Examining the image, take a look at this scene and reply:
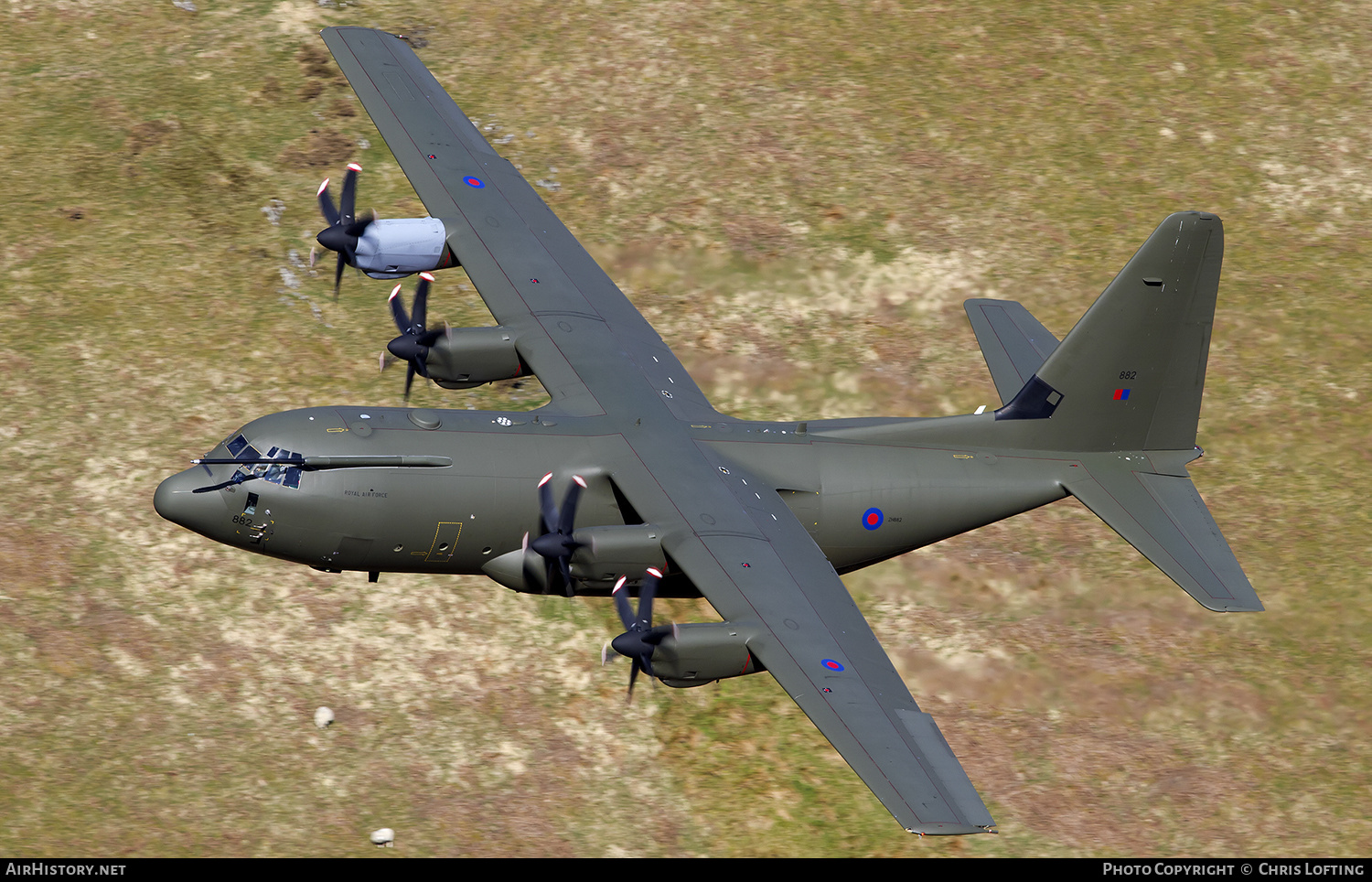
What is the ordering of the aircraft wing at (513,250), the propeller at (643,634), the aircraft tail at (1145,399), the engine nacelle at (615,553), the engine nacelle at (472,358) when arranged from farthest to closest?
1. the aircraft wing at (513,250)
2. the engine nacelle at (472,358)
3. the aircraft tail at (1145,399)
4. the engine nacelle at (615,553)
5. the propeller at (643,634)

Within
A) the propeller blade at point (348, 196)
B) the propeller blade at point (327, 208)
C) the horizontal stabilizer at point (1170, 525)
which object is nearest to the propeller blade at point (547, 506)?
the propeller blade at point (348, 196)

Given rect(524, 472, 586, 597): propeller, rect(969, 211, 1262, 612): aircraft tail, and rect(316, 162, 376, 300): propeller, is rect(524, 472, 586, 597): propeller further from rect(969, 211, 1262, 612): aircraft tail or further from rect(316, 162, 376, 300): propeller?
rect(969, 211, 1262, 612): aircraft tail

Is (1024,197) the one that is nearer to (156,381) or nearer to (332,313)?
(332,313)

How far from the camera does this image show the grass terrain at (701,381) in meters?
31.4

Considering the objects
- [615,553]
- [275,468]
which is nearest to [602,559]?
[615,553]

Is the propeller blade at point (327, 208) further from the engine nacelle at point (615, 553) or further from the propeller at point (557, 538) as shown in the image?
the engine nacelle at point (615, 553)

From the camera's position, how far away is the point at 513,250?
35.7 m

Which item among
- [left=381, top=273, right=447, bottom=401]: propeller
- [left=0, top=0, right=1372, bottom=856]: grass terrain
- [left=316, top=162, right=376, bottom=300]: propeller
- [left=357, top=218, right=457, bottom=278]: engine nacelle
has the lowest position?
[left=0, top=0, right=1372, bottom=856]: grass terrain

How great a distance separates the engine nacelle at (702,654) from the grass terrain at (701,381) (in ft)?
17.3

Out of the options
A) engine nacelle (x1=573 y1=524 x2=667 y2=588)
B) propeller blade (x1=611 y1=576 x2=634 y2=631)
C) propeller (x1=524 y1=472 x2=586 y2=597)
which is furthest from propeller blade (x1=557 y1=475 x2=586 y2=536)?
propeller blade (x1=611 y1=576 x2=634 y2=631)

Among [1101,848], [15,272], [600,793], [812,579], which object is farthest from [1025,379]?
[15,272]

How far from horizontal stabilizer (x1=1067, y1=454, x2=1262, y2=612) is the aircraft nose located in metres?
18.2

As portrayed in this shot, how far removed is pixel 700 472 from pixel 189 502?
10330 millimetres

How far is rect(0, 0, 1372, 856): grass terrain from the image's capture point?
3138 centimetres
